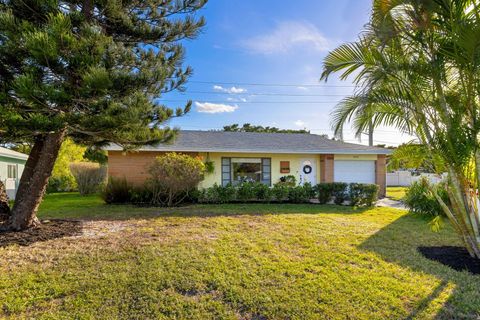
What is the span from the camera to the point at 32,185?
6297 millimetres

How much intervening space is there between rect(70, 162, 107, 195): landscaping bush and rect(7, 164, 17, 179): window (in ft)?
13.0

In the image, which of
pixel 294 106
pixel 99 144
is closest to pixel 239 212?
pixel 99 144

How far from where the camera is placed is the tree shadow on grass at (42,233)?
5.50 meters

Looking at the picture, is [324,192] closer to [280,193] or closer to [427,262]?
[280,193]

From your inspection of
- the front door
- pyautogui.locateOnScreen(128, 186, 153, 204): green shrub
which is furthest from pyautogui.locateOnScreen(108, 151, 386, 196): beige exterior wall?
pyautogui.locateOnScreen(128, 186, 153, 204): green shrub

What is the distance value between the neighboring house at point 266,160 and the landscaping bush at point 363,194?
3.19 meters

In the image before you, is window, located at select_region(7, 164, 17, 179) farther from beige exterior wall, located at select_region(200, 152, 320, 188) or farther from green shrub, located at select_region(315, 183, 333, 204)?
green shrub, located at select_region(315, 183, 333, 204)

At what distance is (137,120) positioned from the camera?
5730 mm

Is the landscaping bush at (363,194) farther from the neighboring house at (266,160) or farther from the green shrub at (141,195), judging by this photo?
the green shrub at (141,195)

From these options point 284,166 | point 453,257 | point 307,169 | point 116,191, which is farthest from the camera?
point 307,169

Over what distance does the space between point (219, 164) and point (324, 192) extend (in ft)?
17.5

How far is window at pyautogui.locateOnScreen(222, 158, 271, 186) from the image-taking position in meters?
14.7

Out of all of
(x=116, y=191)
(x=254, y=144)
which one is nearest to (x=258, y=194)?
(x=254, y=144)

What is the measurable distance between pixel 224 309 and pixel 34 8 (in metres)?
6.07
